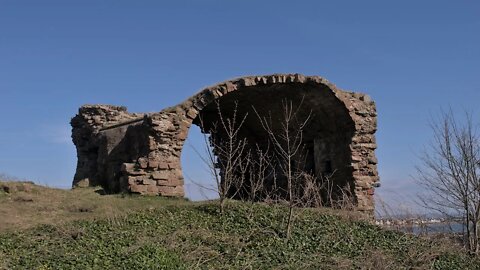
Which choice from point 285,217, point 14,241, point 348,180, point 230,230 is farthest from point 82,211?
point 348,180

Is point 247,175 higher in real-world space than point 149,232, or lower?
higher

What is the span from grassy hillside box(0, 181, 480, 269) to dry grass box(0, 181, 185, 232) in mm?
26

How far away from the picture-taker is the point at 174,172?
13.3 metres

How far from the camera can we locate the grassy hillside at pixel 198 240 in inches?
320

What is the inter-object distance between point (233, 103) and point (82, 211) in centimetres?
609

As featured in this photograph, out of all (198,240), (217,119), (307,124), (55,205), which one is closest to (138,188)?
(55,205)

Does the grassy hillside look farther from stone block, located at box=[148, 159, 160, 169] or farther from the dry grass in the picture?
stone block, located at box=[148, 159, 160, 169]

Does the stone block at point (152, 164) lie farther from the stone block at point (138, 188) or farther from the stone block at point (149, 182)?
the stone block at point (138, 188)

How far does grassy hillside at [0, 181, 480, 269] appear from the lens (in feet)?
26.7

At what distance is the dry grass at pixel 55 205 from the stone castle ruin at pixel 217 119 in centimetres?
84

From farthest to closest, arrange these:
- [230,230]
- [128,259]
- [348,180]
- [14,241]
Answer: [348,180], [230,230], [14,241], [128,259]

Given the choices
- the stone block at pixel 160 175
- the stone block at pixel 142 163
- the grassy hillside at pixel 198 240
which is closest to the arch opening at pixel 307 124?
the stone block at pixel 160 175

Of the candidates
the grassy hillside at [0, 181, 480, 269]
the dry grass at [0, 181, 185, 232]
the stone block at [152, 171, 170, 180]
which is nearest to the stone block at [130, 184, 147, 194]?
the dry grass at [0, 181, 185, 232]

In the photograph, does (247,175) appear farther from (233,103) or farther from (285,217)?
(285,217)
